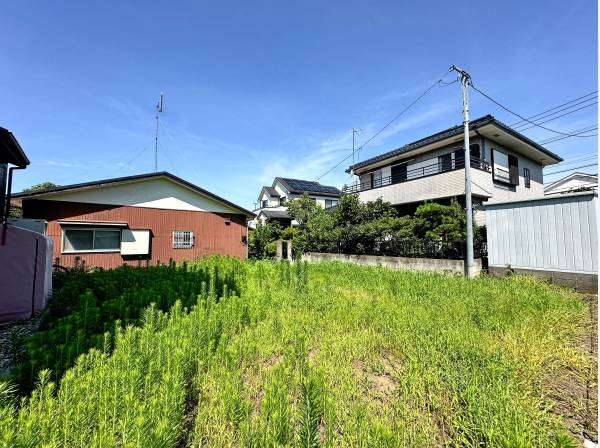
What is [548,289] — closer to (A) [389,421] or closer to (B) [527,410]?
(B) [527,410]

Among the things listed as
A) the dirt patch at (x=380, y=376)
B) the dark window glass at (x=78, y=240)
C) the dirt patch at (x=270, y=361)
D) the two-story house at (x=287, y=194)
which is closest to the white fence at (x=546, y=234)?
the dirt patch at (x=380, y=376)

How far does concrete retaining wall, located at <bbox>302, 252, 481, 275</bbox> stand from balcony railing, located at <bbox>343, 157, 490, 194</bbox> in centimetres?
559

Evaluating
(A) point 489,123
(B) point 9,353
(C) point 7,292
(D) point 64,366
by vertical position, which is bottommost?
(B) point 9,353

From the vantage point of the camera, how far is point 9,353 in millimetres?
3387

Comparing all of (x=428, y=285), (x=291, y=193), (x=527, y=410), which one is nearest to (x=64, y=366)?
(x=527, y=410)

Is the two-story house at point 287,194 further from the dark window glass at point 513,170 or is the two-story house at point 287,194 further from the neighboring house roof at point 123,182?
the dark window glass at point 513,170

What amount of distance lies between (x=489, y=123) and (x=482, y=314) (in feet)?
35.7

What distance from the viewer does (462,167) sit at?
1202cm

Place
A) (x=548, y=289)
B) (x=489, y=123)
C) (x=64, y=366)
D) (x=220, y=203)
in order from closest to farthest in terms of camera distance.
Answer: (x=64, y=366) → (x=548, y=289) → (x=489, y=123) → (x=220, y=203)

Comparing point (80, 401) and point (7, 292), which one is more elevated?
point (7, 292)

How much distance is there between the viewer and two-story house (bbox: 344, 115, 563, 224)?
40.4 ft

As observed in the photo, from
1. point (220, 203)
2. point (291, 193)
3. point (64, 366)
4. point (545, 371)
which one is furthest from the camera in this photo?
point (291, 193)

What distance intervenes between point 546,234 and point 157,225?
14004mm

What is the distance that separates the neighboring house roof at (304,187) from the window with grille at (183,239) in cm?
1544
